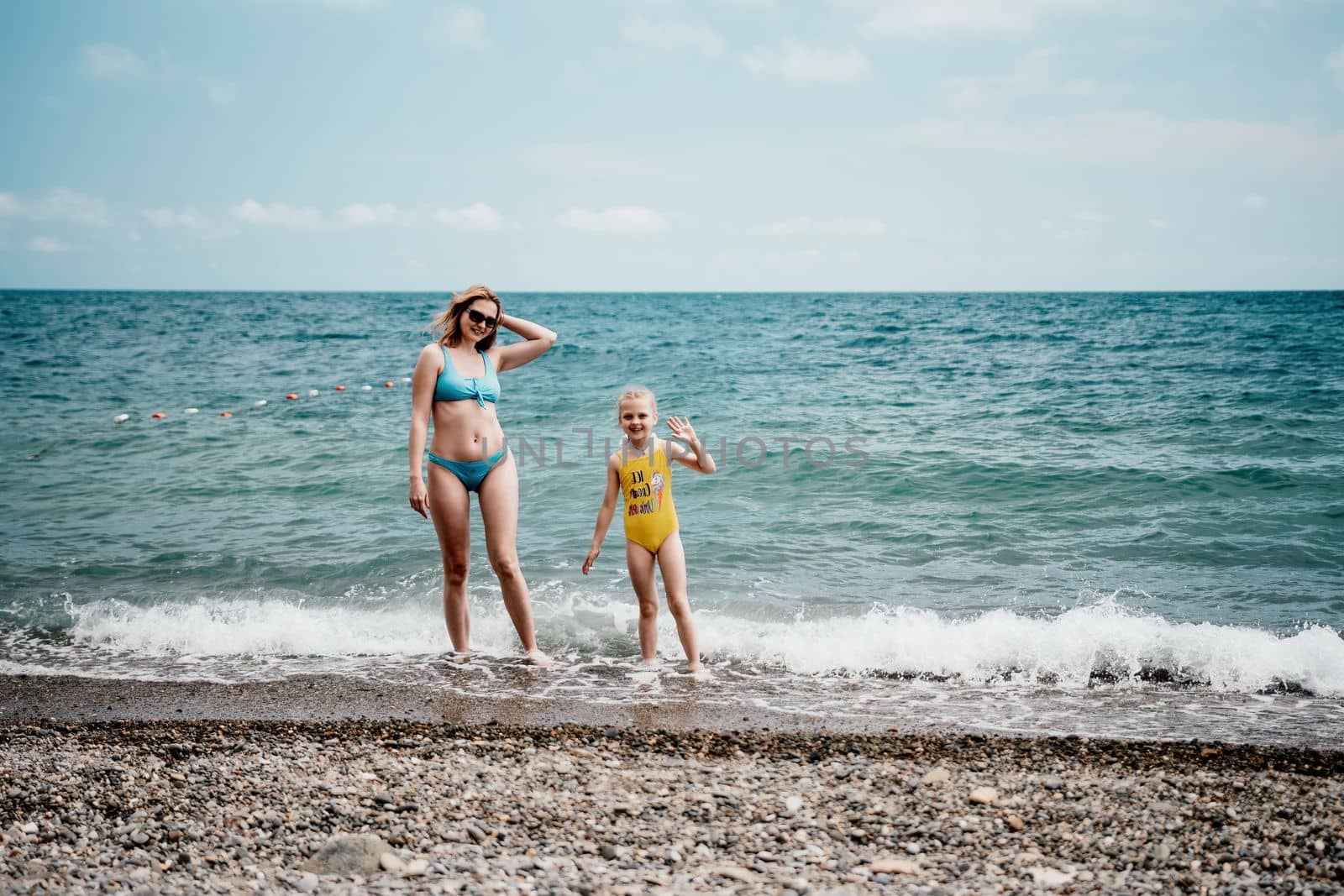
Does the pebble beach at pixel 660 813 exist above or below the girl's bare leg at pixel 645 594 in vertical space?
below

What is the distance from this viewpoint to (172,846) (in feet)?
11.1

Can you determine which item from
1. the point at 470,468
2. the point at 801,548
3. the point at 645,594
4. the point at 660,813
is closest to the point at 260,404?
the point at 801,548

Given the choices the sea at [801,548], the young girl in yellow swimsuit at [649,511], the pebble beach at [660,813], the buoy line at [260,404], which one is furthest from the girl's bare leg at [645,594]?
the buoy line at [260,404]

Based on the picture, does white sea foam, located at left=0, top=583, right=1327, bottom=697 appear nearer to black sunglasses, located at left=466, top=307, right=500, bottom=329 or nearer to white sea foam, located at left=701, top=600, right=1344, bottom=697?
white sea foam, located at left=701, top=600, right=1344, bottom=697

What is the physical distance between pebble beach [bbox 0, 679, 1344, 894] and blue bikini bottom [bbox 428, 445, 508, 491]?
1543 millimetres

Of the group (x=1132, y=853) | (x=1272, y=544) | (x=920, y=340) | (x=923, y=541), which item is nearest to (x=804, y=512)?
(x=923, y=541)

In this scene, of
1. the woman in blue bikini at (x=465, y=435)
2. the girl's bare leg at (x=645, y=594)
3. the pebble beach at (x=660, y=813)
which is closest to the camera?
the pebble beach at (x=660, y=813)

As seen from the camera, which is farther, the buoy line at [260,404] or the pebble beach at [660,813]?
the buoy line at [260,404]

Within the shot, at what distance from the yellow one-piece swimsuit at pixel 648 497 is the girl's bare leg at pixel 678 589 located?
0.19 ft

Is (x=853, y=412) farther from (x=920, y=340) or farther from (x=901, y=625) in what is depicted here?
(x=920, y=340)

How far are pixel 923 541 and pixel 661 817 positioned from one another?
570cm

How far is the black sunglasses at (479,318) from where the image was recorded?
546cm

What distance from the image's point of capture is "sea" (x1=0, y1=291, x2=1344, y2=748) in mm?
5699

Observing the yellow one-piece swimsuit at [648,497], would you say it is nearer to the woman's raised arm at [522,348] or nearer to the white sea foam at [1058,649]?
the woman's raised arm at [522,348]
